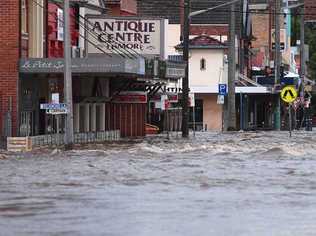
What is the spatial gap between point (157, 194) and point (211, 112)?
5022 cm

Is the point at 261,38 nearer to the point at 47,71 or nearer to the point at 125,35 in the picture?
the point at 125,35

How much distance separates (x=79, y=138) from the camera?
36469mm

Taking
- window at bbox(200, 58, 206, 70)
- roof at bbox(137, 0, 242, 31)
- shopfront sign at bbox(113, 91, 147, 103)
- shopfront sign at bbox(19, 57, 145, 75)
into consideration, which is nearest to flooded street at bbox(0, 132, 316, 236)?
shopfront sign at bbox(19, 57, 145, 75)

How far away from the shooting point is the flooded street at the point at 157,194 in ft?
38.5

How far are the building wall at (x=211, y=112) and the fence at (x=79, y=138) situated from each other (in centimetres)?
2389

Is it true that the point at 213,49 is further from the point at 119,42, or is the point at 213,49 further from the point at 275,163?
the point at 275,163

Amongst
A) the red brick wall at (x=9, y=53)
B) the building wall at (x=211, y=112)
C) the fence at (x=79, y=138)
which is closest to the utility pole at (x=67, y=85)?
the fence at (x=79, y=138)

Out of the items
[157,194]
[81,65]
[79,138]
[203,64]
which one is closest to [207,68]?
[203,64]

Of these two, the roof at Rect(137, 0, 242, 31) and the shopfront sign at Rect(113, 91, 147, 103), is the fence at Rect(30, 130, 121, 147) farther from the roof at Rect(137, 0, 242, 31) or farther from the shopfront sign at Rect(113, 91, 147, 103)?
the roof at Rect(137, 0, 242, 31)

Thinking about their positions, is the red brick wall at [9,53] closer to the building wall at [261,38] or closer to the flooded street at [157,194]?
the flooded street at [157,194]

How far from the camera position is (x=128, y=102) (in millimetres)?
44375

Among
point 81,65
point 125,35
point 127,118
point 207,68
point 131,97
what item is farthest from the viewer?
point 207,68

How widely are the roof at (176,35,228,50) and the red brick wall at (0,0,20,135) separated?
33.7 metres

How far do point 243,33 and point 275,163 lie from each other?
172 feet
